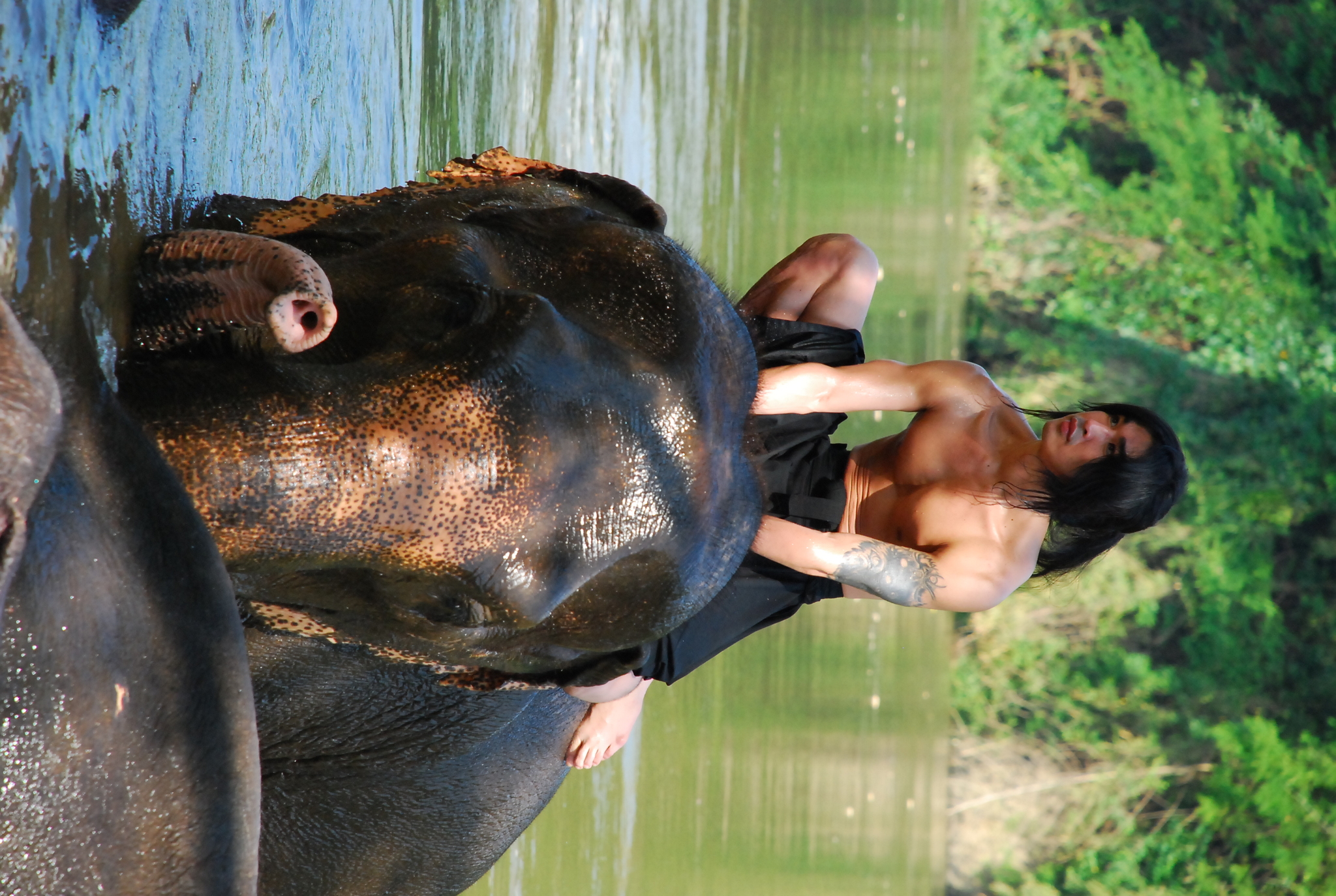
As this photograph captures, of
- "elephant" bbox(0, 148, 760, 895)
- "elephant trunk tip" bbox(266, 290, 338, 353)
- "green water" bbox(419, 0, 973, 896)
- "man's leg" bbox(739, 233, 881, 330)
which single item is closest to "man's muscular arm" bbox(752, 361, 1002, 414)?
"man's leg" bbox(739, 233, 881, 330)

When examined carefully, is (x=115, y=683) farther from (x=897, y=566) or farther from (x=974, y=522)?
(x=974, y=522)

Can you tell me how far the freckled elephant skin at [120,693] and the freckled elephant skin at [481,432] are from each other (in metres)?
0.12

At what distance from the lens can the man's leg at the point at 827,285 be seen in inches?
111

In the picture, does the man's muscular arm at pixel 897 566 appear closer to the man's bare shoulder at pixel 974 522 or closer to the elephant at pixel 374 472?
the man's bare shoulder at pixel 974 522

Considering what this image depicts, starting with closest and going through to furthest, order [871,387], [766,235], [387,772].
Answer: [387,772] < [871,387] < [766,235]

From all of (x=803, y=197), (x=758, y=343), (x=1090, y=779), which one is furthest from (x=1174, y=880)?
(x=758, y=343)

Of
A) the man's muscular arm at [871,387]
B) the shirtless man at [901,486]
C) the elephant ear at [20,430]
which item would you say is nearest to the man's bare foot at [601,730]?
the shirtless man at [901,486]

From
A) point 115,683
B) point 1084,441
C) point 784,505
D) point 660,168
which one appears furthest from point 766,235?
point 115,683

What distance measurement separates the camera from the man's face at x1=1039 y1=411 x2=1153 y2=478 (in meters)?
3.22

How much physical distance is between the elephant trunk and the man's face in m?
2.24

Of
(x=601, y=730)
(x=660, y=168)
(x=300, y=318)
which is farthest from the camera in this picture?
(x=660, y=168)

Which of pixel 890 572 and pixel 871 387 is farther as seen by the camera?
pixel 890 572

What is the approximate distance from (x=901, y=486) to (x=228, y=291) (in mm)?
2193

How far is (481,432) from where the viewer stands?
138 cm
